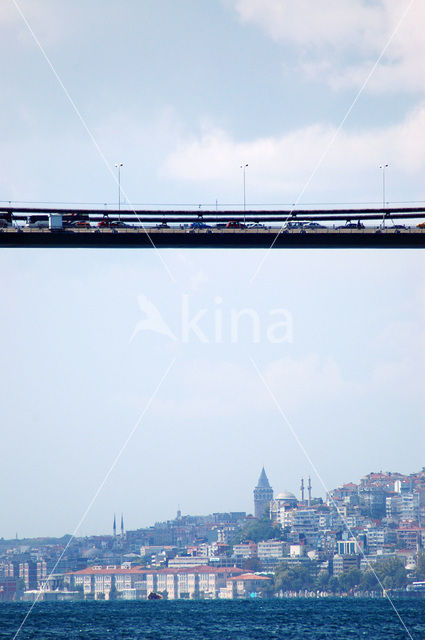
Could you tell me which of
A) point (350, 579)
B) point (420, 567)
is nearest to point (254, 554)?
point (350, 579)

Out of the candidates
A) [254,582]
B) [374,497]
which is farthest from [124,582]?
[374,497]

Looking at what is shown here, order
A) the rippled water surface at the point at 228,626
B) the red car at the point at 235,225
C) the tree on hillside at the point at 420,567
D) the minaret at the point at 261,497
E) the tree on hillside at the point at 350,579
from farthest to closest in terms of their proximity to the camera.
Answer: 1. the minaret at the point at 261,497
2. the tree on hillside at the point at 350,579
3. the tree on hillside at the point at 420,567
4. the rippled water surface at the point at 228,626
5. the red car at the point at 235,225

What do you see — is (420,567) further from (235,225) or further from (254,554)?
(235,225)

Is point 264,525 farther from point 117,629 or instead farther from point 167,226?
point 167,226

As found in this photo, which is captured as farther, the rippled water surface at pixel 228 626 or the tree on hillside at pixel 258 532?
the tree on hillside at pixel 258 532

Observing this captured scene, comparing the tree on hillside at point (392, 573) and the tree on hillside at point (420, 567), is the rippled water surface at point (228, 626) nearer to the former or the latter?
the tree on hillside at point (392, 573)

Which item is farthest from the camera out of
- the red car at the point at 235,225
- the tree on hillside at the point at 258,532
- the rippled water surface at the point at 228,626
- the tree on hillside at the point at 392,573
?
the tree on hillside at the point at 258,532

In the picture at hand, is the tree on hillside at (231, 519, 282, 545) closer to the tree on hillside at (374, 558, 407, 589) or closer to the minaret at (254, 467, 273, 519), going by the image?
the tree on hillside at (374, 558, 407, 589)

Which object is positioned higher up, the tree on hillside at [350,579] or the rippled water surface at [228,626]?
the rippled water surface at [228,626]

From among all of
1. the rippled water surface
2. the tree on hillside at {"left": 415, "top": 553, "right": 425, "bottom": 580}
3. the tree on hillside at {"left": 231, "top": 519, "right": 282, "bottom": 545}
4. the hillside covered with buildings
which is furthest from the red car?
the tree on hillside at {"left": 231, "top": 519, "right": 282, "bottom": 545}

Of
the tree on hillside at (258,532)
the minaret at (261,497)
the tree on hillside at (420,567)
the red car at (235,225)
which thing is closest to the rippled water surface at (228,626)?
the red car at (235,225)

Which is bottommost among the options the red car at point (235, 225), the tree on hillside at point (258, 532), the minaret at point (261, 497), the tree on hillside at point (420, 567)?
the tree on hillside at point (420, 567)
